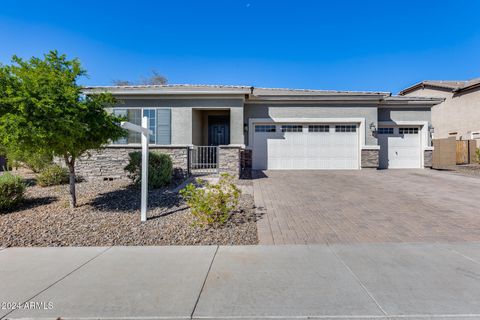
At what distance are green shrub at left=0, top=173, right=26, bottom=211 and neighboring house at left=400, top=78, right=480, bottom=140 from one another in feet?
72.5

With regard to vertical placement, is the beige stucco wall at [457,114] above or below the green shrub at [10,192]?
above

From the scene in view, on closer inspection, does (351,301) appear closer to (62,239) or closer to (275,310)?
(275,310)

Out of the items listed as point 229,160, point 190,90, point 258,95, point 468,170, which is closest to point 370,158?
point 468,170

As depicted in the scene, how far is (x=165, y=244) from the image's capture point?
4.14 m

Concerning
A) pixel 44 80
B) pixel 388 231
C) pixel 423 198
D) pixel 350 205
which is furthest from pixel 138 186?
pixel 423 198

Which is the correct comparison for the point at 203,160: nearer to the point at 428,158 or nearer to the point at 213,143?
the point at 213,143

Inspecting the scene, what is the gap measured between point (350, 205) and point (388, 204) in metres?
1.07

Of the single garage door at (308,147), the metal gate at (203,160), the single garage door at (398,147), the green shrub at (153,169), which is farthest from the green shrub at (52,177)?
the single garage door at (398,147)

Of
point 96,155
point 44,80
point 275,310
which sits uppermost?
point 44,80

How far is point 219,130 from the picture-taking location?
1396cm

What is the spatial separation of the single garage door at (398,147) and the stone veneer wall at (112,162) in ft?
36.9

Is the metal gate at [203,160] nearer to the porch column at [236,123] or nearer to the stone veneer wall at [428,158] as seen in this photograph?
the porch column at [236,123]

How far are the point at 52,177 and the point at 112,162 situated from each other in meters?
1.99

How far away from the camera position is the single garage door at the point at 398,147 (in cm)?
1369
